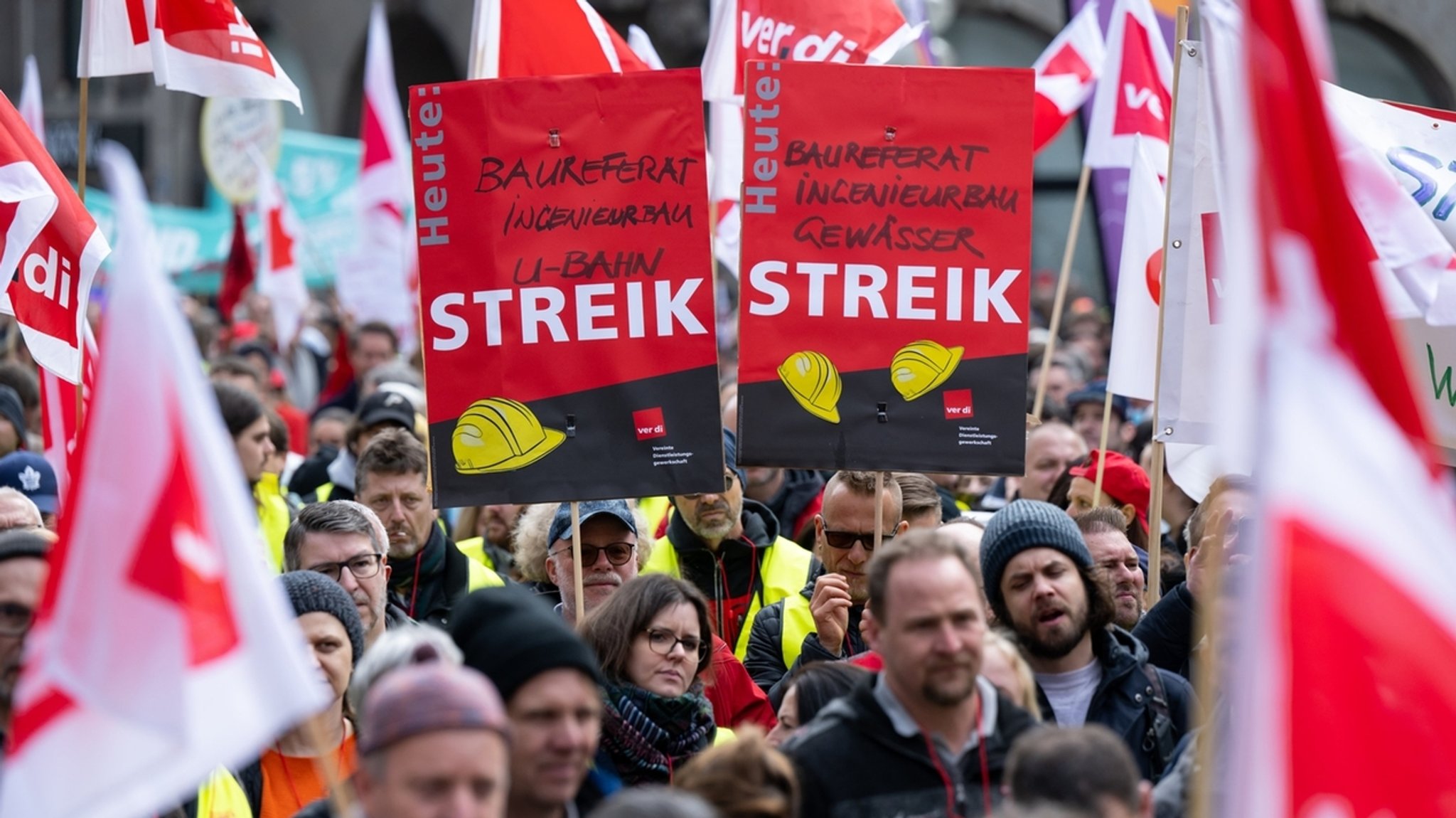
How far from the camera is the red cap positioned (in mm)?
7238

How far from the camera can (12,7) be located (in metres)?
32.1

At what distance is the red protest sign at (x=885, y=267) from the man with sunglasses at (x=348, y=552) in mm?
1075

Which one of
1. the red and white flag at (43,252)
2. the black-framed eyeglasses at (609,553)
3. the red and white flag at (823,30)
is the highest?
the red and white flag at (823,30)

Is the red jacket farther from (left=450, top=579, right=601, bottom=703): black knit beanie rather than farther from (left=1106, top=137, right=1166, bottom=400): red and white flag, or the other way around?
(left=1106, top=137, right=1166, bottom=400): red and white flag

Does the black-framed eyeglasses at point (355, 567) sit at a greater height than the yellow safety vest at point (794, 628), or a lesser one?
greater

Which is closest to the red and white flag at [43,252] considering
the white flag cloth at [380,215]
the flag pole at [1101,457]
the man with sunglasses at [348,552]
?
the man with sunglasses at [348,552]

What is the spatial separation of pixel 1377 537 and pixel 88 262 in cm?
430

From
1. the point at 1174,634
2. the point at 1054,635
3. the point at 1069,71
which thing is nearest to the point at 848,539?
the point at 1174,634

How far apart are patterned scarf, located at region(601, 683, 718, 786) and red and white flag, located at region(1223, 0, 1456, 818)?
1729 mm

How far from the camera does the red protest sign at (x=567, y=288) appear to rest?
5.36 m

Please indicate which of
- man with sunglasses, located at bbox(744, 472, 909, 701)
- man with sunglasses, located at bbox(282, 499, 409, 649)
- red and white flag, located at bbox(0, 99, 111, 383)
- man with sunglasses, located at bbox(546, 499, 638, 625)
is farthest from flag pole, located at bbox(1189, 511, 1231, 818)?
red and white flag, located at bbox(0, 99, 111, 383)

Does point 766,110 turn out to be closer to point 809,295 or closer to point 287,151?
point 809,295

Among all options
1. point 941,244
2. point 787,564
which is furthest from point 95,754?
point 787,564

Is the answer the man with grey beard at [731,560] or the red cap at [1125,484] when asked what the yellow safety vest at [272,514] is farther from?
the red cap at [1125,484]
